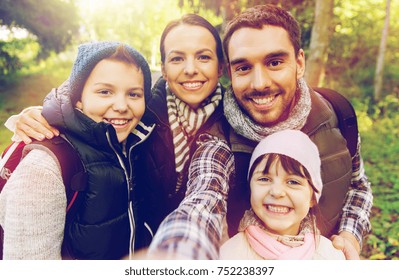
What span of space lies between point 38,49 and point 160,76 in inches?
28.4

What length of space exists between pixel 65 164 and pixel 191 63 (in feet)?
2.24

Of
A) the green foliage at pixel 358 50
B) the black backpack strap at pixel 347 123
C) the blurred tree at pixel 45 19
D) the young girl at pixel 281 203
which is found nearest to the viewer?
the young girl at pixel 281 203

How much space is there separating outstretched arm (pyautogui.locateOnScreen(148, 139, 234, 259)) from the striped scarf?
0.15m

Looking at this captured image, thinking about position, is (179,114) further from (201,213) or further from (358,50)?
(358,50)

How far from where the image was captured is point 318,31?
9.18ft

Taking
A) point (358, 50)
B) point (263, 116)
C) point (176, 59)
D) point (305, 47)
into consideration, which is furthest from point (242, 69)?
point (358, 50)

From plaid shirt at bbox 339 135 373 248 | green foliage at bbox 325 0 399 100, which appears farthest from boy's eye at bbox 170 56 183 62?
green foliage at bbox 325 0 399 100

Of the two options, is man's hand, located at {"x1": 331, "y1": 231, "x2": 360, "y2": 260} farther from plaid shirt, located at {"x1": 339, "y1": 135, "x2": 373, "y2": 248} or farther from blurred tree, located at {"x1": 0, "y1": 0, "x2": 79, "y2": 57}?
blurred tree, located at {"x1": 0, "y1": 0, "x2": 79, "y2": 57}

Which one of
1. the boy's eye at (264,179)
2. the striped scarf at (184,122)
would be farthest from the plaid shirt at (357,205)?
the striped scarf at (184,122)

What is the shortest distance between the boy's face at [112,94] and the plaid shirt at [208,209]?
32 cm

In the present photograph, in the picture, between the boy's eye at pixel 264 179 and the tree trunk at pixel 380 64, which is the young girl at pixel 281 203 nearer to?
the boy's eye at pixel 264 179

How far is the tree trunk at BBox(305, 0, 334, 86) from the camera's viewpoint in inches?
107

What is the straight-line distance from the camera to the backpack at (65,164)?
1114 millimetres

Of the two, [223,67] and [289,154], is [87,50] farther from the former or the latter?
[289,154]
